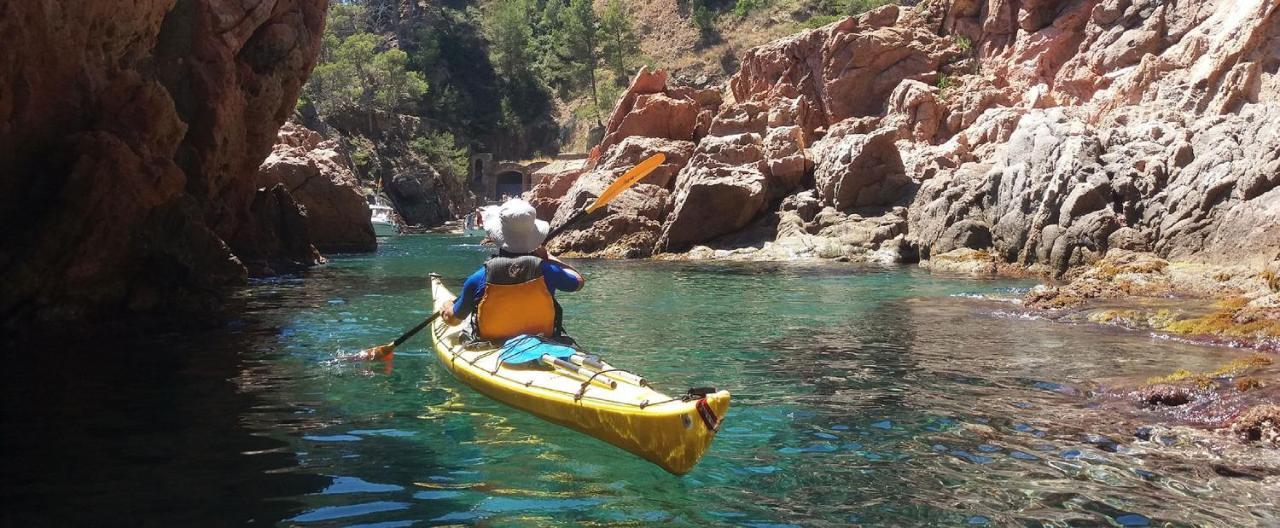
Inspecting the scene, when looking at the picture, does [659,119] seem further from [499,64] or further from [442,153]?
[499,64]

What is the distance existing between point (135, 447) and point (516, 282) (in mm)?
2668

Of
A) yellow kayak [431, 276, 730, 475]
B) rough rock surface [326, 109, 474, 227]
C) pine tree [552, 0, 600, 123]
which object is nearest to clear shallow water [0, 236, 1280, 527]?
yellow kayak [431, 276, 730, 475]

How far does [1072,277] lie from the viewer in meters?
17.2

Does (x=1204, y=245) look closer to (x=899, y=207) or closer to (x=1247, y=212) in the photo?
(x=1247, y=212)

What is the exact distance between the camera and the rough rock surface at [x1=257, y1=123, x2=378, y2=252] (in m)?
24.0

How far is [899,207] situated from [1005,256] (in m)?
4.77

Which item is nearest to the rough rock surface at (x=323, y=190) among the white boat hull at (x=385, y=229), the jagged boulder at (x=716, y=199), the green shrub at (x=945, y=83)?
the jagged boulder at (x=716, y=199)

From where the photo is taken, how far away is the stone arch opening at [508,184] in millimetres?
65125

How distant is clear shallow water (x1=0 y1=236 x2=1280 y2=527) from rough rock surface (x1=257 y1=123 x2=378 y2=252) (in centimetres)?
1407

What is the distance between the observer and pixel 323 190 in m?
25.2

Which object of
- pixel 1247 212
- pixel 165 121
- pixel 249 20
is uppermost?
pixel 249 20

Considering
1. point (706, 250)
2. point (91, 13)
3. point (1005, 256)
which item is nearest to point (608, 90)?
point (706, 250)

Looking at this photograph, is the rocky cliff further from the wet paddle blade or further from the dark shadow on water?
the dark shadow on water

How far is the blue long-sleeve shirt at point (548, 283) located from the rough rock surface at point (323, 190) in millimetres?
17357
